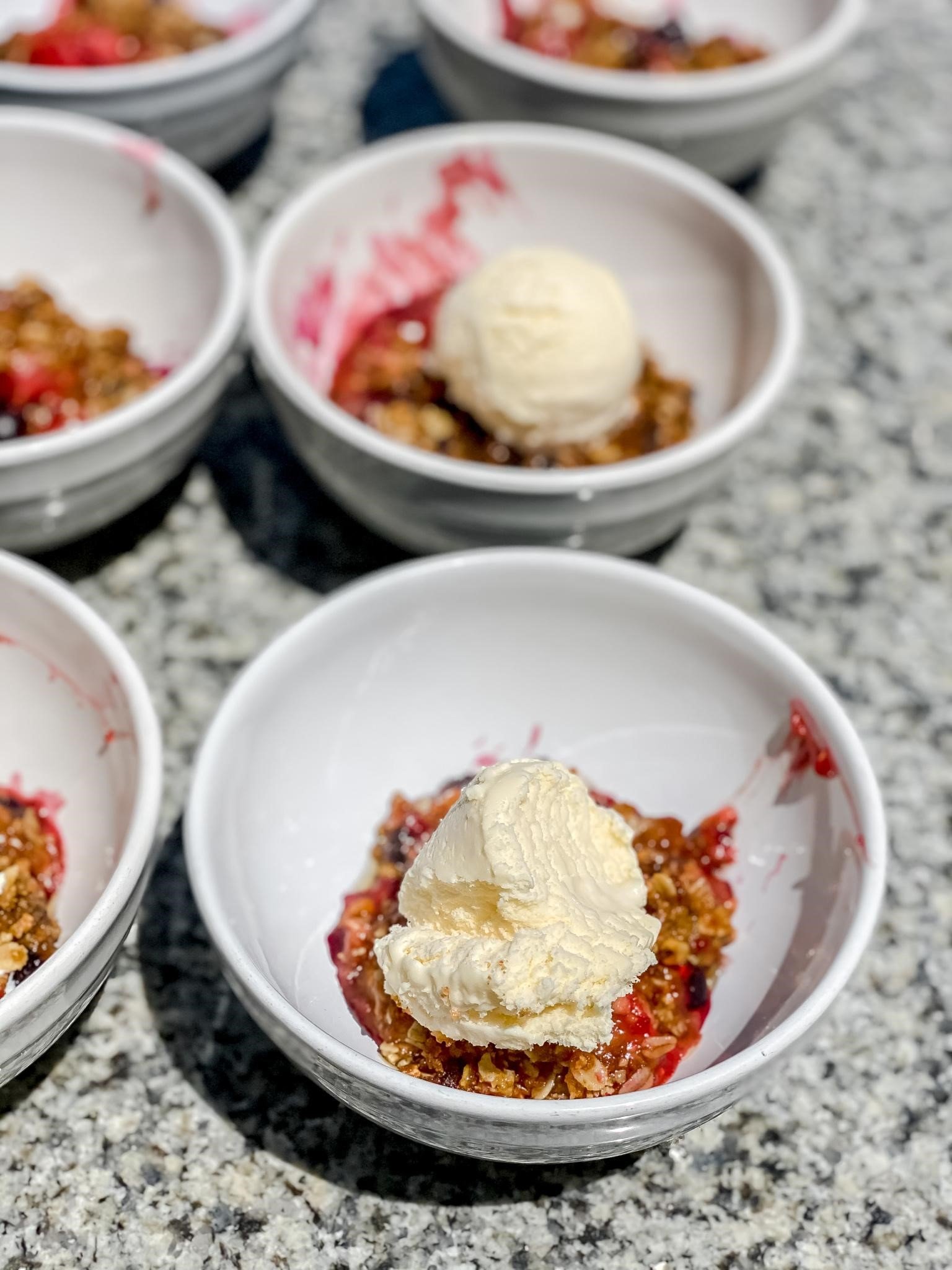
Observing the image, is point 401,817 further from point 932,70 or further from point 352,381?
point 932,70

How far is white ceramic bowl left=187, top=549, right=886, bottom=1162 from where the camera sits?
995 mm

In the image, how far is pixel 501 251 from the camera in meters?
1.87

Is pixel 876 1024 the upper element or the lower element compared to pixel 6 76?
lower

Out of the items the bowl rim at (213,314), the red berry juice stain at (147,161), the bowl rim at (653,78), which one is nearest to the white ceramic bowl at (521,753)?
the bowl rim at (213,314)

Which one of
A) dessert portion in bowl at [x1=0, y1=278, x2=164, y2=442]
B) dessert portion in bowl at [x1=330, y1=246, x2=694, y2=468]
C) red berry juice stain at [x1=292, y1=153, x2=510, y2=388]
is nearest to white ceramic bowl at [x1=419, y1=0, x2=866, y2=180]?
red berry juice stain at [x1=292, y1=153, x2=510, y2=388]

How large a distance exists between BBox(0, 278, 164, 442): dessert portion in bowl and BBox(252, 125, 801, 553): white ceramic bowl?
209 mm

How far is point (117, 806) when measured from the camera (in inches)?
44.8

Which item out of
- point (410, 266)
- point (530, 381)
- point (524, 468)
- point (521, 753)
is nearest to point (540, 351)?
point (530, 381)

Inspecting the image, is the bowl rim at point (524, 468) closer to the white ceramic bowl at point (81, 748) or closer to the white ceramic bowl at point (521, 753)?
the white ceramic bowl at point (521, 753)

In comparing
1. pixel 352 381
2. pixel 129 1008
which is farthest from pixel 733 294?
pixel 129 1008

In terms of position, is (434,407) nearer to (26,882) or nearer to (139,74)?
(139,74)

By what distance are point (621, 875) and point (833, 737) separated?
23cm

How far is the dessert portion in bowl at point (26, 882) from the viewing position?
3.46 feet

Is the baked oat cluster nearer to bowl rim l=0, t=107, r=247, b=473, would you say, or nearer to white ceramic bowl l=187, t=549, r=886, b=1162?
bowl rim l=0, t=107, r=247, b=473
